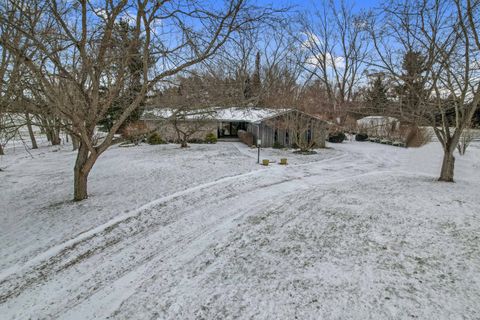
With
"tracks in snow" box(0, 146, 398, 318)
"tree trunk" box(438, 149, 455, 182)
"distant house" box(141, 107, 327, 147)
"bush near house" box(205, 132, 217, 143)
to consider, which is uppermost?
"distant house" box(141, 107, 327, 147)

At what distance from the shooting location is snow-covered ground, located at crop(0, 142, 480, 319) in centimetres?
311

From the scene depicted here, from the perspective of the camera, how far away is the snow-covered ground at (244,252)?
10.2 feet

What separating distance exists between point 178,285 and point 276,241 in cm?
183

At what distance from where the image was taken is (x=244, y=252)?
168 inches

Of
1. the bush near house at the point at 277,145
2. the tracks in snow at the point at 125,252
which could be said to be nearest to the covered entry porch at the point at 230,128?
the bush near house at the point at 277,145

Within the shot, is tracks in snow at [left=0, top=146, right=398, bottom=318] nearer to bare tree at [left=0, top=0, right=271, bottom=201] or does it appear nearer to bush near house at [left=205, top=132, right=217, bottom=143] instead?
bare tree at [left=0, top=0, right=271, bottom=201]

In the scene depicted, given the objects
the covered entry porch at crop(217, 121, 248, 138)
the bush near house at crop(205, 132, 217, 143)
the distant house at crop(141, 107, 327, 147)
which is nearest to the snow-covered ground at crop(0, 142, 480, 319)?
the distant house at crop(141, 107, 327, 147)

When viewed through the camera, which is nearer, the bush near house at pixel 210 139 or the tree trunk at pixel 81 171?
the tree trunk at pixel 81 171

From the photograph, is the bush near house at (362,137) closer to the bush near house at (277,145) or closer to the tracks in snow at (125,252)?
the bush near house at (277,145)

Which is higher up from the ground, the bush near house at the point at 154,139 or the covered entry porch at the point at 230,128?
the covered entry porch at the point at 230,128

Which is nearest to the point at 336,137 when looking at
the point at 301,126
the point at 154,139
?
the point at 301,126

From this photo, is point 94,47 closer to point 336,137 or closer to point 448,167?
point 448,167

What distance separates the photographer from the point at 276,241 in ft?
15.0

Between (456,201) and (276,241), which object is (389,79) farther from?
(276,241)
